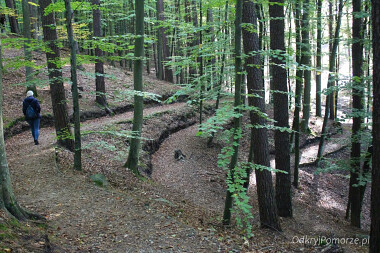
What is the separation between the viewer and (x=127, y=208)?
6.61m

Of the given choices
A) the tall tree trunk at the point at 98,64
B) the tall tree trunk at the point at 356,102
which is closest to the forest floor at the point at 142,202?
the tall tree trunk at the point at 98,64

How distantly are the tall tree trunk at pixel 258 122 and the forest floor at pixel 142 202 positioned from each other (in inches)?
21.5

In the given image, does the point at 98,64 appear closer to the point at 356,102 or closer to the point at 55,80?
the point at 55,80

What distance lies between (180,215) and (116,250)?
105 inches

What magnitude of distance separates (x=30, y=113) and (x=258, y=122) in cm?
808

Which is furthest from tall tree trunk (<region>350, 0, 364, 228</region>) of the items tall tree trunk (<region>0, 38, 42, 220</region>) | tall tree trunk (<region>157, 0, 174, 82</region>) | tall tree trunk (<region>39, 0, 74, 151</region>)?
tall tree trunk (<region>157, 0, 174, 82</region>)

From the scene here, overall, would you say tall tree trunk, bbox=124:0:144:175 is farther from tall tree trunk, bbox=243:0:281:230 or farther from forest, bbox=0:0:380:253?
tall tree trunk, bbox=243:0:281:230

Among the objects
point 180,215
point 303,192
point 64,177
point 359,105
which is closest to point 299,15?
point 359,105

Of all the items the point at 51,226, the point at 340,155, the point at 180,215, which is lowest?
the point at 340,155

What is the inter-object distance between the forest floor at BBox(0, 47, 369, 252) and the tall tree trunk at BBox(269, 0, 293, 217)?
2.64ft

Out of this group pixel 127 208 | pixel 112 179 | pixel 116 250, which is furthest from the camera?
pixel 112 179

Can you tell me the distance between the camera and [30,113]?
976 centimetres

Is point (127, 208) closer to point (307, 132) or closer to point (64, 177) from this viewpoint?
point (64, 177)

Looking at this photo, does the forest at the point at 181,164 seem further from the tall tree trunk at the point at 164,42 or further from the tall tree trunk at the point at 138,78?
the tall tree trunk at the point at 164,42
